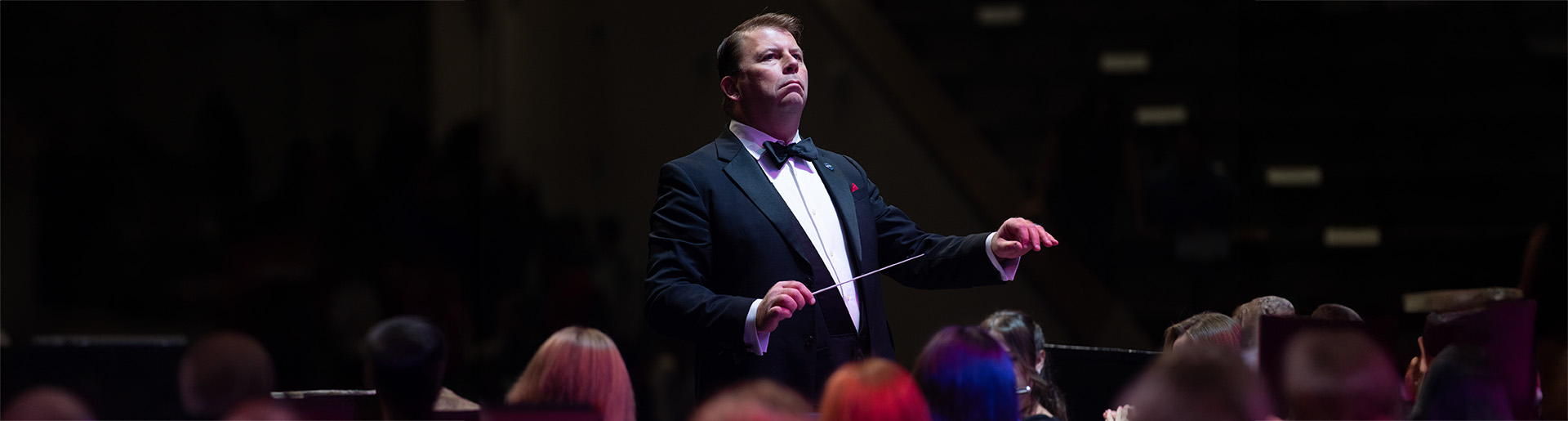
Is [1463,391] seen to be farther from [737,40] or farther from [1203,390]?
[737,40]

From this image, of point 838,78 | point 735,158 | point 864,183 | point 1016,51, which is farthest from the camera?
point 1016,51

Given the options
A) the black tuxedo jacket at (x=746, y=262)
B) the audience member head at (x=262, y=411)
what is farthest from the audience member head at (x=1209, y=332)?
the audience member head at (x=262, y=411)

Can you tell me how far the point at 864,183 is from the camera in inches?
76.3

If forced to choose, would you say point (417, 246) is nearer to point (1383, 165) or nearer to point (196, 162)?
point (196, 162)

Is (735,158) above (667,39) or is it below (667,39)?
below

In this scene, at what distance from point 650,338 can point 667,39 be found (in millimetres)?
984

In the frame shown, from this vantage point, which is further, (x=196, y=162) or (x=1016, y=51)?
(x=1016, y=51)

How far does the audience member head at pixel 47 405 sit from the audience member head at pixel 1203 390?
1383 mm

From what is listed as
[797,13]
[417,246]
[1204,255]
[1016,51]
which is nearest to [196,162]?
[417,246]

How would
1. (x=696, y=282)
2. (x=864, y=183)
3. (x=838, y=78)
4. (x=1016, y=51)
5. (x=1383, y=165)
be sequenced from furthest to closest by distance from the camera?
(x=1016, y=51)
(x=1383, y=165)
(x=838, y=78)
(x=864, y=183)
(x=696, y=282)

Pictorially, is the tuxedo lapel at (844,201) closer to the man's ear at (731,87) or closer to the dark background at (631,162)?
the man's ear at (731,87)

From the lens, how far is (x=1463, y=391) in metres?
1.48

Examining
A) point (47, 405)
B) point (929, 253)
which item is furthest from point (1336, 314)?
point (47, 405)

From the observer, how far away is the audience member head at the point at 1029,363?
222 cm
